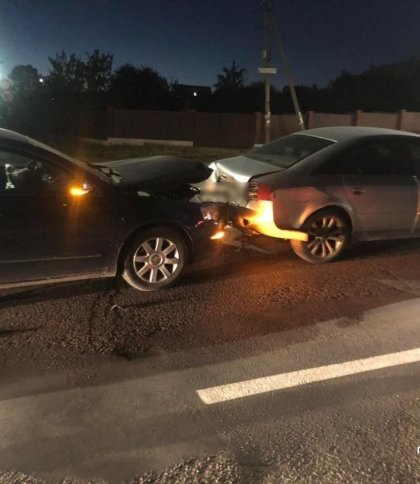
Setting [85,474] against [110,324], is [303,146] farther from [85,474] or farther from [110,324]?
[85,474]

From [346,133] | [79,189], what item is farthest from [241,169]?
[79,189]

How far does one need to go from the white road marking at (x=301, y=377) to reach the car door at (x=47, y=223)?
6.18 ft

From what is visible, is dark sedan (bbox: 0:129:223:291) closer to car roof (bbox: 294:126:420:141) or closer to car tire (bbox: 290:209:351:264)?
car tire (bbox: 290:209:351:264)

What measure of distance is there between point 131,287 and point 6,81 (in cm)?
1890

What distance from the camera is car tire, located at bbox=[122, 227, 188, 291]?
495 cm

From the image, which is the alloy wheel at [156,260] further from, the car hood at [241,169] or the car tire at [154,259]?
the car hood at [241,169]

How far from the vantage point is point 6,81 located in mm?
21125

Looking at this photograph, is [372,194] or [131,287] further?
[372,194]

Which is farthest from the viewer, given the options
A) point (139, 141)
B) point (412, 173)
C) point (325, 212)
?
point (139, 141)

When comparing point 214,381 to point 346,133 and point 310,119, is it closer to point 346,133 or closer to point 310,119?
point 346,133

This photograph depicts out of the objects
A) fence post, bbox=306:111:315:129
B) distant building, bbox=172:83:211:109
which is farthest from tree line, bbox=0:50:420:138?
fence post, bbox=306:111:315:129

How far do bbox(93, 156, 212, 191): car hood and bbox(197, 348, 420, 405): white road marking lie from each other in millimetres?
2441

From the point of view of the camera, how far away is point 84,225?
184 inches

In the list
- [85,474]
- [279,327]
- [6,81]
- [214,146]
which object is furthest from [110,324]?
[214,146]
